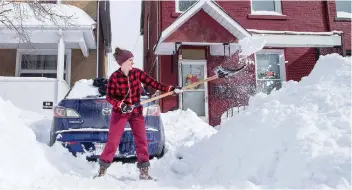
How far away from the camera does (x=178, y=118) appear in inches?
347

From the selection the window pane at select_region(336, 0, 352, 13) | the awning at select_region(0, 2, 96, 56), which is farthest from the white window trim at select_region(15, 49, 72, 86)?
the window pane at select_region(336, 0, 352, 13)

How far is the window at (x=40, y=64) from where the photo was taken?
497 inches

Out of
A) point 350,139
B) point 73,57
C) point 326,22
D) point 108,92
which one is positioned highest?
point 326,22

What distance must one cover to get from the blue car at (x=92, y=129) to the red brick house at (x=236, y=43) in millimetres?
5702

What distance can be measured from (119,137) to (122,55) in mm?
1048

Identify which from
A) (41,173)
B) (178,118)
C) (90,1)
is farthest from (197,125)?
(90,1)

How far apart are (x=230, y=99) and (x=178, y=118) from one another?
9.10 feet

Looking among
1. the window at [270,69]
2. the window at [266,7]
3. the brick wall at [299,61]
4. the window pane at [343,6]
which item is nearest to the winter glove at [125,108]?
the window at [270,69]

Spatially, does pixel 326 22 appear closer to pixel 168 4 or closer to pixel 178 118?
pixel 168 4

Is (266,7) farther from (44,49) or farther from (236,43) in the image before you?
(44,49)

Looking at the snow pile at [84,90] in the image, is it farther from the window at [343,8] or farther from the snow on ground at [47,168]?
the window at [343,8]

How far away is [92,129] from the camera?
4793mm

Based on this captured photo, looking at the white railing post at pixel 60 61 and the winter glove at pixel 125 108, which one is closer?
the winter glove at pixel 125 108

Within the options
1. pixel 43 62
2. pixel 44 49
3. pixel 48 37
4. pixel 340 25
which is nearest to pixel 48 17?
pixel 48 37
